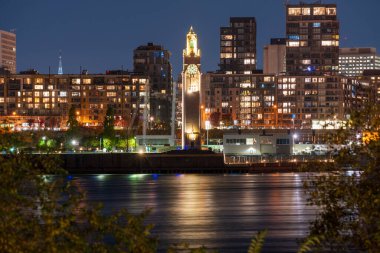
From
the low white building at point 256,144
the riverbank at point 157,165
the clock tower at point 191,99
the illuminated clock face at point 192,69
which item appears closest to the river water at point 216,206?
the riverbank at point 157,165

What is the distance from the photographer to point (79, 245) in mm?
16734

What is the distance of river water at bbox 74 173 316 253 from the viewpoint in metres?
45.5

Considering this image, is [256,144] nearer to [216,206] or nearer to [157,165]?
[157,165]

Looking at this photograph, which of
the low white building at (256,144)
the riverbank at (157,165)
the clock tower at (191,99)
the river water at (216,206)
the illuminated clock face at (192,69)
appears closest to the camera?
the river water at (216,206)

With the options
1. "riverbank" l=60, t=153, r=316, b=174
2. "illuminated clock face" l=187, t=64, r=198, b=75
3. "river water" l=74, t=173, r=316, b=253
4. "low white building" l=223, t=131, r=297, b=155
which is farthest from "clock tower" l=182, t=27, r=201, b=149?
"low white building" l=223, t=131, r=297, b=155

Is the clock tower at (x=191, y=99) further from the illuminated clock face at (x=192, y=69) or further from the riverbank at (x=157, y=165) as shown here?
the riverbank at (x=157, y=165)

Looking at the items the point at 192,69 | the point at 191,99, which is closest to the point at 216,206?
the point at 191,99

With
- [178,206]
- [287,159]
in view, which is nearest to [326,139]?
[178,206]

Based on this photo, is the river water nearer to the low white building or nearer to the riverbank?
the riverbank

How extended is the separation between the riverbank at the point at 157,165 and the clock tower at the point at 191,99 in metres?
3.34

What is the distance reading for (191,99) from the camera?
109188mm

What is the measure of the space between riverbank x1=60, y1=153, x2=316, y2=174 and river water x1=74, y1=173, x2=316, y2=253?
14.6 ft

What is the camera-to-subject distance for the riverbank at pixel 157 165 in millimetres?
108062

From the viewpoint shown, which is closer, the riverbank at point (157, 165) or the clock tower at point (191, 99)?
the riverbank at point (157, 165)
